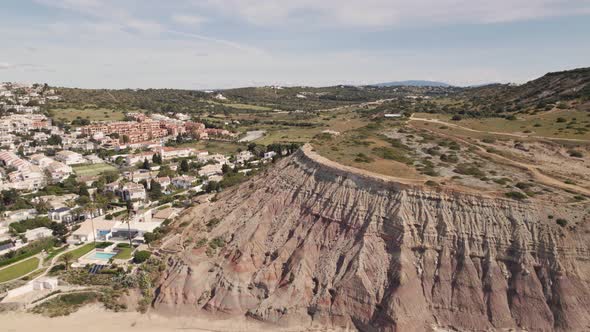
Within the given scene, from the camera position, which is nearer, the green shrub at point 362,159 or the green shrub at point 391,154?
the green shrub at point 362,159

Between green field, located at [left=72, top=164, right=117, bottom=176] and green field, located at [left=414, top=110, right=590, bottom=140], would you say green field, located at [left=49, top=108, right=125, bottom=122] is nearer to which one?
green field, located at [left=72, top=164, right=117, bottom=176]

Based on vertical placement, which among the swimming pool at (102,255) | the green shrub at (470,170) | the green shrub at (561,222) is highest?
the green shrub at (470,170)

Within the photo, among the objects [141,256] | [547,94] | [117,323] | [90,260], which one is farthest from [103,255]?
[547,94]

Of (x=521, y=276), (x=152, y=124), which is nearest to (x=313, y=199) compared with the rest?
(x=521, y=276)

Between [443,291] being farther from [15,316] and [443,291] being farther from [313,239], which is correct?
[15,316]

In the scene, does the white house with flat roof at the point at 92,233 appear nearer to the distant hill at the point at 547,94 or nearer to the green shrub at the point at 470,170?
the green shrub at the point at 470,170

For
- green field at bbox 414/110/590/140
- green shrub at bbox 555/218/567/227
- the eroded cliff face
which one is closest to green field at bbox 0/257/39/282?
the eroded cliff face

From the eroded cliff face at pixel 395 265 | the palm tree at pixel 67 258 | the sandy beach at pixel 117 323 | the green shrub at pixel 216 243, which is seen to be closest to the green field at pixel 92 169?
the palm tree at pixel 67 258
